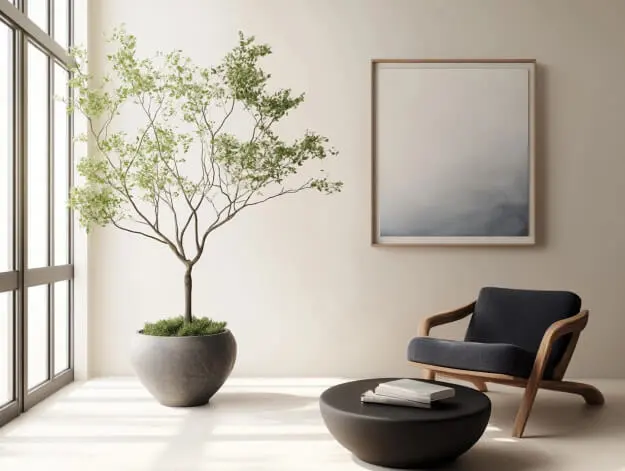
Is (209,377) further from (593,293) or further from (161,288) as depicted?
(593,293)

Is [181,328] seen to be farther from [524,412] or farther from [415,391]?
[524,412]

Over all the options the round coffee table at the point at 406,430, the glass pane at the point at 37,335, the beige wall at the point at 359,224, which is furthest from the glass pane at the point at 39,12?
the round coffee table at the point at 406,430

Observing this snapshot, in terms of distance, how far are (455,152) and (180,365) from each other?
2477mm

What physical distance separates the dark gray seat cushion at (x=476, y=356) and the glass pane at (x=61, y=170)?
8.38ft

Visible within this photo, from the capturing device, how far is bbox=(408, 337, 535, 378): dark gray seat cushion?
3.77 m

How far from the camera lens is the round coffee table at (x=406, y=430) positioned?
297 centimetres

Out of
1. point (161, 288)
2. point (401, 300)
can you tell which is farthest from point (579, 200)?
point (161, 288)

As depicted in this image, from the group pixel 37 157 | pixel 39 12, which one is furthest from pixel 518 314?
pixel 39 12

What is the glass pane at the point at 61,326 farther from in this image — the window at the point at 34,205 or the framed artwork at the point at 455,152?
the framed artwork at the point at 455,152

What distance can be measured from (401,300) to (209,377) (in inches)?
64.4

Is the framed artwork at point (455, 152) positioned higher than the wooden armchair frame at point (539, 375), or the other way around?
the framed artwork at point (455, 152)

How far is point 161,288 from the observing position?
5.22 metres

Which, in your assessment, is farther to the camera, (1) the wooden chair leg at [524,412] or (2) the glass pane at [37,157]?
(2) the glass pane at [37,157]

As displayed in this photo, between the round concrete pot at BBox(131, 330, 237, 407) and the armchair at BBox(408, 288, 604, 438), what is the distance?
1.17m
